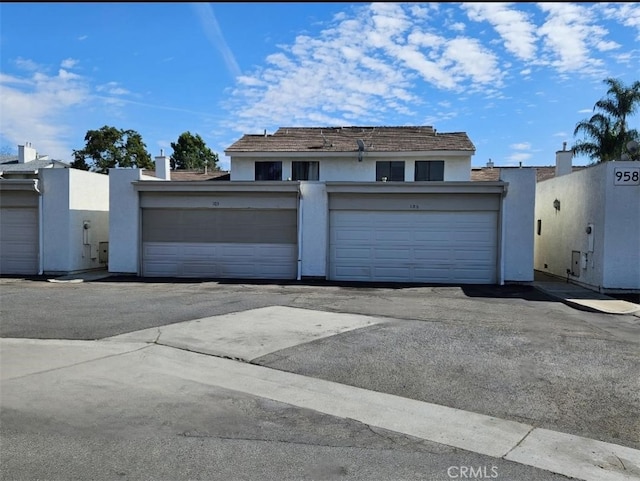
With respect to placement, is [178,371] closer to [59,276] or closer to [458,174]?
[59,276]

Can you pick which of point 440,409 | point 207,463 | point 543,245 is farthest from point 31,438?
point 543,245

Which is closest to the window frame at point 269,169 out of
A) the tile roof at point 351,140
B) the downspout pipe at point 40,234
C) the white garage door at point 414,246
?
the tile roof at point 351,140

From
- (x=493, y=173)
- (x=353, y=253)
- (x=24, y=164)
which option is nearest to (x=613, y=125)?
(x=493, y=173)

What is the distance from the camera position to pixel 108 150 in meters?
49.7

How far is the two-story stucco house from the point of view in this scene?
16.9m

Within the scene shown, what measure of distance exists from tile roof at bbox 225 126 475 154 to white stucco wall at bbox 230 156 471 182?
0.41 metres

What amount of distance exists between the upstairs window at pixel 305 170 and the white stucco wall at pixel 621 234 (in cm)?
1222

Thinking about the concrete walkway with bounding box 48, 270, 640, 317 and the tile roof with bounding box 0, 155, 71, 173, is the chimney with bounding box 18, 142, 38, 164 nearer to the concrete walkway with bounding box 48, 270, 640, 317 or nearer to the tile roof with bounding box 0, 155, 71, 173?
the tile roof with bounding box 0, 155, 71, 173

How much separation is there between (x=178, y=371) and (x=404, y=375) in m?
2.92

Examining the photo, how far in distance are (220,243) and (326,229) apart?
12.9 ft

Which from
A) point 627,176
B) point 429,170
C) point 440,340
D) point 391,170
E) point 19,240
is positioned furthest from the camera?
point 391,170

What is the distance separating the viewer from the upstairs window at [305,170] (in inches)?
918

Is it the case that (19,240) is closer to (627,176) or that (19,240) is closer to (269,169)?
(269,169)

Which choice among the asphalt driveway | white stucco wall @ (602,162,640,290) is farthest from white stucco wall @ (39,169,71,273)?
white stucco wall @ (602,162,640,290)
